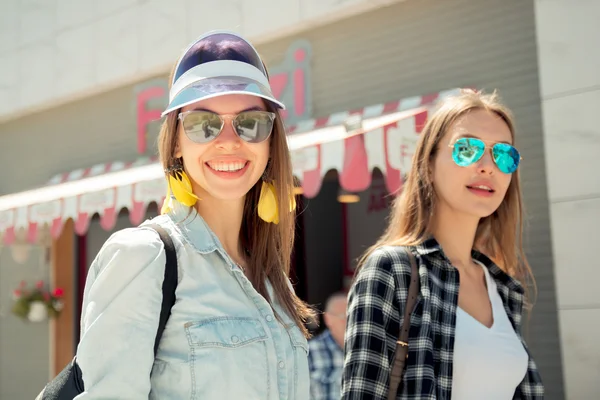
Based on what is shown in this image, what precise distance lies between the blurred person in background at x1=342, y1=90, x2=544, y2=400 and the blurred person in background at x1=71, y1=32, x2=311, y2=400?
44cm

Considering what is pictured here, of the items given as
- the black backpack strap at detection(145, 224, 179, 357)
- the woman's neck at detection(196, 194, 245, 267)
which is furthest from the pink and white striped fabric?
the black backpack strap at detection(145, 224, 179, 357)

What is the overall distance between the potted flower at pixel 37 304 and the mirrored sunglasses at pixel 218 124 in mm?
9034

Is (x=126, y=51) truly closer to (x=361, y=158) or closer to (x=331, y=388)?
(x=361, y=158)

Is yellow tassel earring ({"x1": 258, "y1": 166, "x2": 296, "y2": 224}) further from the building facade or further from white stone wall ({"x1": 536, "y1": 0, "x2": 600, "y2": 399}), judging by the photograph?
white stone wall ({"x1": 536, "y1": 0, "x2": 600, "y2": 399})

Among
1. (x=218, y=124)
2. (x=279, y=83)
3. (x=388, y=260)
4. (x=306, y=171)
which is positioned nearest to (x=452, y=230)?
(x=388, y=260)

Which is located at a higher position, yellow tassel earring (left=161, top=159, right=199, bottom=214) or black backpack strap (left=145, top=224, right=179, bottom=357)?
yellow tassel earring (left=161, top=159, right=199, bottom=214)

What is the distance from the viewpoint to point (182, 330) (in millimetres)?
1551

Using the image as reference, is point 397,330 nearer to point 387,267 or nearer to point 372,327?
point 372,327

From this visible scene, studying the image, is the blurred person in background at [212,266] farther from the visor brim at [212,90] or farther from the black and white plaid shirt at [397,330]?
the black and white plaid shirt at [397,330]

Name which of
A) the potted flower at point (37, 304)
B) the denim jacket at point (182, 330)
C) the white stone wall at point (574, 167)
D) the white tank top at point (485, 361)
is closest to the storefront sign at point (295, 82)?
the white stone wall at point (574, 167)

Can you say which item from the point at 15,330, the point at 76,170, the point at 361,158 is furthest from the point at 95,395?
the point at 15,330

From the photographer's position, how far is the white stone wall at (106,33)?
749cm

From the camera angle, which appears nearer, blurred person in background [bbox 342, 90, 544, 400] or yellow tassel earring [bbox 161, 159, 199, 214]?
yellow tassel earring [bbox 161, 159, 199, 214]

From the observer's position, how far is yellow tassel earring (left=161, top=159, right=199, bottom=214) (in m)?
1.86
